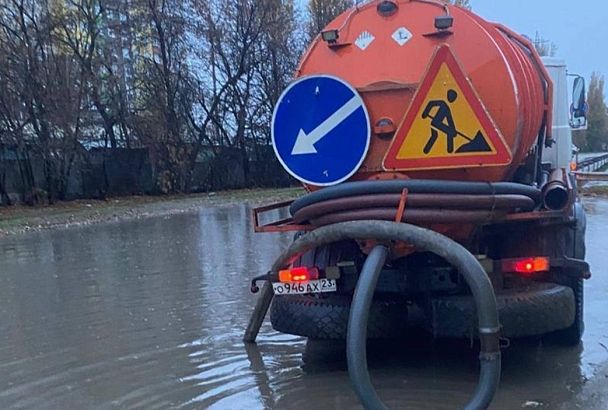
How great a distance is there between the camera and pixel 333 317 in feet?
16.7

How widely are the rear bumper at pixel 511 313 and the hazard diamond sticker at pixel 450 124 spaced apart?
0.87 metres

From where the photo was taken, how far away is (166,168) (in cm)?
3247

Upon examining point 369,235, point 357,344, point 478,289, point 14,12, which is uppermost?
point 14,12

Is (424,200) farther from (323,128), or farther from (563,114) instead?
(563,114)

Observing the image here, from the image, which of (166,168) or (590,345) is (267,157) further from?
(590,345)

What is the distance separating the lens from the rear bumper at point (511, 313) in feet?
15.6

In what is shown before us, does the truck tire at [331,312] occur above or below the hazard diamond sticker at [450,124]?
below

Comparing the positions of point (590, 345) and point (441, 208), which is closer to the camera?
point (441, 208)

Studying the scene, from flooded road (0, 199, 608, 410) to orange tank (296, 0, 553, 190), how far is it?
1.38 meters

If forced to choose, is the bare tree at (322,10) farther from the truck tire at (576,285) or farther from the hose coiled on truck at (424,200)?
the hose coiled on truck at (424,200)

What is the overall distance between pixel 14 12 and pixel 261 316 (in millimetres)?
23870

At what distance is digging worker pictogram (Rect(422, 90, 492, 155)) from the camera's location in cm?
457

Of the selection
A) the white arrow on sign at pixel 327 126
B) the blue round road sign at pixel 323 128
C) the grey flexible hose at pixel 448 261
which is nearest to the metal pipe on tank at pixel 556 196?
the grey flexible hose at pixel 448 261

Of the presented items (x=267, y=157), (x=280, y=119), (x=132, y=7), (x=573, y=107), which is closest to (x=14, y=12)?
(x=132, y=7)
